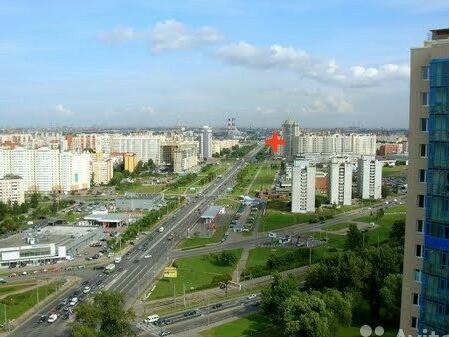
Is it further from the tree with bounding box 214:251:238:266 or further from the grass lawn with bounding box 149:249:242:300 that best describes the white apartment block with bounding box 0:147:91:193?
the tree with bounding box 214:251:238:266

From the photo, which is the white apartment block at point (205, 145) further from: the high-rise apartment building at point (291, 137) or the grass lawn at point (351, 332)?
the grass lawn at point (351, 332)

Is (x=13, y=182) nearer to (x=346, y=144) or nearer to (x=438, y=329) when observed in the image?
(x=438, y=329)

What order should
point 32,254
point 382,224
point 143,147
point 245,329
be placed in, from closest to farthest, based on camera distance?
point 245,329, point 32,254, point 382,224, point 143,147

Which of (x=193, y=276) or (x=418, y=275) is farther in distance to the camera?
(x=193, y=276)

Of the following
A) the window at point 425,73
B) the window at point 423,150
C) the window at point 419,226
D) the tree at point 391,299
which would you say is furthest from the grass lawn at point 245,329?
the window at point 425,73

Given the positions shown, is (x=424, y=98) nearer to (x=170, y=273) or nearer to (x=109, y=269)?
(x=170, y=273)

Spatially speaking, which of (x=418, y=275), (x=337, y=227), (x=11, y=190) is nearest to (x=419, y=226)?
(x=418, y=275)

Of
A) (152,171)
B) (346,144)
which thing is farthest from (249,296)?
(346,144)
